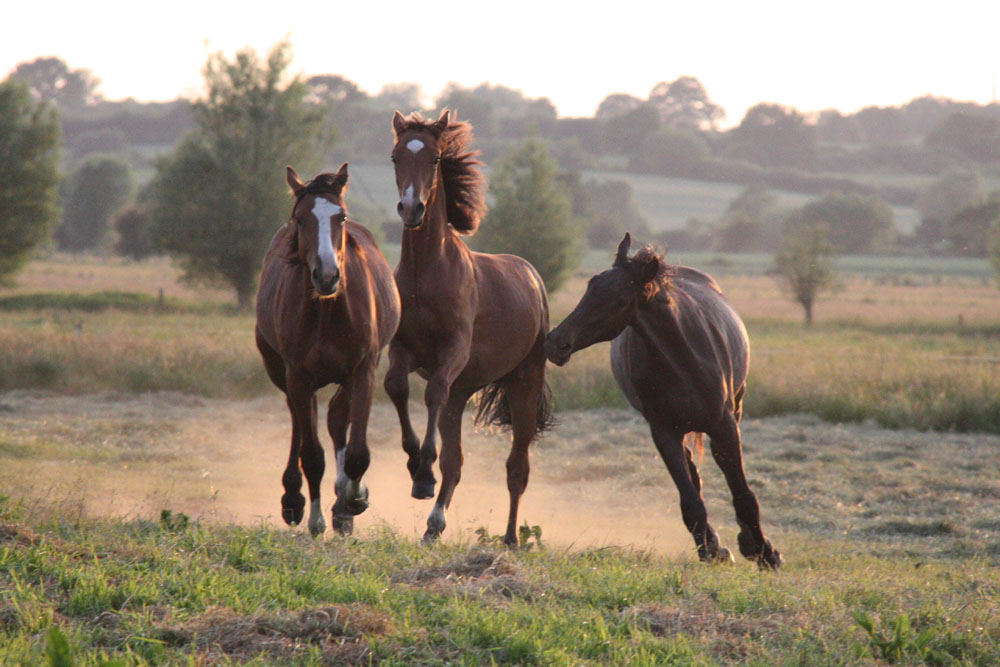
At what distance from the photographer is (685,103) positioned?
529ft

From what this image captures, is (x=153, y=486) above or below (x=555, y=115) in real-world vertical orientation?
below

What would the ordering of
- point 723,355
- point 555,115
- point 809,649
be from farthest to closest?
point 555,115
point 723,355
point 809,649

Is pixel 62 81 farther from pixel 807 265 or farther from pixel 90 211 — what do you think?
pixel 807 265

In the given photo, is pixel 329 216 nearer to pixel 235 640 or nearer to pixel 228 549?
pixel 228 549

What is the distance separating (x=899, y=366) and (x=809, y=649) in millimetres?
12412

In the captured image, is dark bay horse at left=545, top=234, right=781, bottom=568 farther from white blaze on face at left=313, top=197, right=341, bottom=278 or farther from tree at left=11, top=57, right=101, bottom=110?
tree at left=11, top=57, right=101, bottom=110

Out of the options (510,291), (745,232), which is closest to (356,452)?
(510,291)

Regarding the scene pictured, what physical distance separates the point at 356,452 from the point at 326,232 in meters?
1.51

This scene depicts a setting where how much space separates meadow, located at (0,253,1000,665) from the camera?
436cm

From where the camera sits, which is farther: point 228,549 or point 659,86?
point 659,86

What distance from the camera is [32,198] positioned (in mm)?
34188

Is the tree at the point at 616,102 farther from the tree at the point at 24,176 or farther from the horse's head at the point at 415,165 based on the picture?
the horse's head at the point at 415,165

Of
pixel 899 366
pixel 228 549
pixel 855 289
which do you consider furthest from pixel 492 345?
pixel 855 289

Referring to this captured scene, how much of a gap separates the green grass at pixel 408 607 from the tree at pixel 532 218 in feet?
95.6
